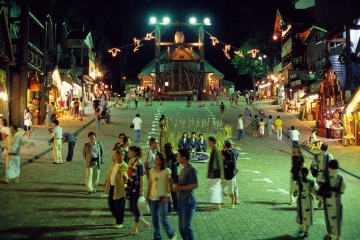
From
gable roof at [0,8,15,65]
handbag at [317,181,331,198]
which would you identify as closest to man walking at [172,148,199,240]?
handbag at [317,181,331,198]

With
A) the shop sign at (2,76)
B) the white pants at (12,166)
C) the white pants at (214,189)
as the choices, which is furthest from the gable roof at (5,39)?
the white pants at (214,189)

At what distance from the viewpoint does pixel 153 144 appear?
1053 centimetres

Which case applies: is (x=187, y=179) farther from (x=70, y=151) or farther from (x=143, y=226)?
(x=70, y=151)

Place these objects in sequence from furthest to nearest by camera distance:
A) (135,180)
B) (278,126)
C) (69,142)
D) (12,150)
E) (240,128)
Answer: (278,126) < (240,128) < (69,142) < (12,150) < (135,180)

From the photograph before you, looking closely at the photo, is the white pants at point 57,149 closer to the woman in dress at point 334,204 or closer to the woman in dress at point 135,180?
the woman in dress at point 135,180

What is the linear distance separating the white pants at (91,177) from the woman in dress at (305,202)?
18.2 feet

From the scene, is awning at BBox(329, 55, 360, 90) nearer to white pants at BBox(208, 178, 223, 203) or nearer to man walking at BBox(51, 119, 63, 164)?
man walking at BBox(51, 119, 63, 164)

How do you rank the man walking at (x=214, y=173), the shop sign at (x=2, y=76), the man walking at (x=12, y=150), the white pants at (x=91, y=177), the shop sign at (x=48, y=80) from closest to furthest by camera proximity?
the man walking at (x=214, y=173) < the white pants at (x=91, y=177) < the man walking at (x=12, y=150) < the shop sign at (x=2, y=76) < the shop sign at (x=48, y=80)

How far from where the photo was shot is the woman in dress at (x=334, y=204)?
8234 mm

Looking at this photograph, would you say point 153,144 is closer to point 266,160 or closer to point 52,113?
point 266,160

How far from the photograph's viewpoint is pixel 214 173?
31.9 ft

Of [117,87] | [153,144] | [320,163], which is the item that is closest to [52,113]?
[153,144]

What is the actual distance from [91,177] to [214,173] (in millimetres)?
3915

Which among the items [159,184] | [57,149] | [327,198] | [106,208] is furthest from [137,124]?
[159,184]
